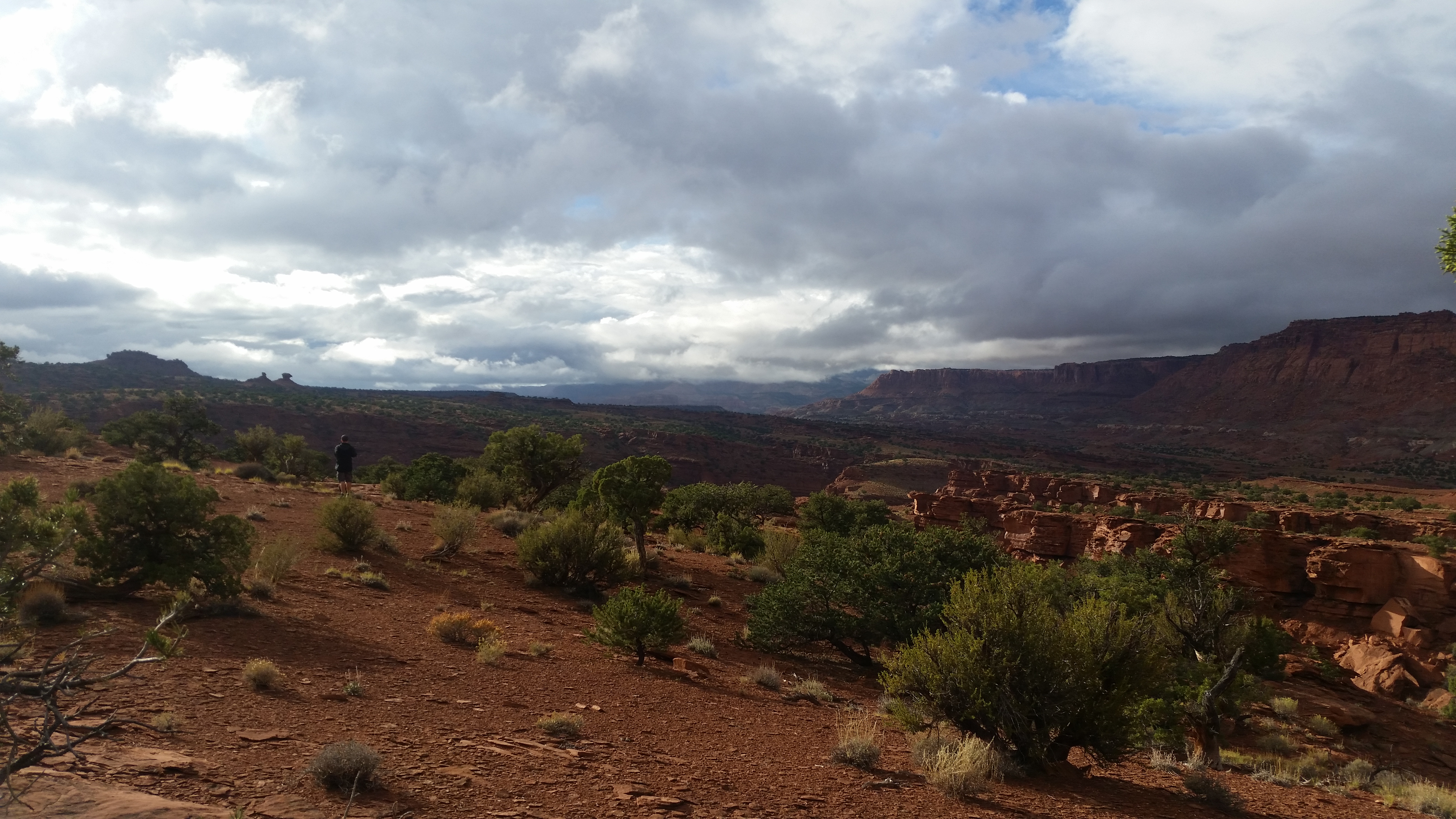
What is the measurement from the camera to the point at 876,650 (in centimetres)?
1694

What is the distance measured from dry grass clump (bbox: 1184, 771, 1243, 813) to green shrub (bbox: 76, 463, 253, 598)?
43.7 ft

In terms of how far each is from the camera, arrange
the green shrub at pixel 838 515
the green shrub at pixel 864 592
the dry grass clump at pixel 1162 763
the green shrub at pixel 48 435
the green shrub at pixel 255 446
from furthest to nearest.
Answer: the green shrub at pixel 255 446 → the green shrub at pixel 838 515 → the green shrub at pixel 48 435 → the green shrub at pixel 864 592 → the dry grass clump at pixel 1162 763

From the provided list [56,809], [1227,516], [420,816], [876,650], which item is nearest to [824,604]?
[876,650]

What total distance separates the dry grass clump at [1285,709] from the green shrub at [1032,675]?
15.1 metres

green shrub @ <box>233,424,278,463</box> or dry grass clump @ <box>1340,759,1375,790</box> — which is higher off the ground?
green shrub @ <box>233,424,278,463</box>

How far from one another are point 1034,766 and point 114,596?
42.5ft

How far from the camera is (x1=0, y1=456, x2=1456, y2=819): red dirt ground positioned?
5758 mm

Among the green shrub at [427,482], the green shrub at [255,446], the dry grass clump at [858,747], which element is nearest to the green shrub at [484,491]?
the green shrub at [427,482]

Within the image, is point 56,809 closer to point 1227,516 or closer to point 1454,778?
point 1454,778

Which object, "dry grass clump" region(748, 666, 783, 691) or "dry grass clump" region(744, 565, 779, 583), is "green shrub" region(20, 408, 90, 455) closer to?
"dry grass clump" region(744, 565, 779, 583)

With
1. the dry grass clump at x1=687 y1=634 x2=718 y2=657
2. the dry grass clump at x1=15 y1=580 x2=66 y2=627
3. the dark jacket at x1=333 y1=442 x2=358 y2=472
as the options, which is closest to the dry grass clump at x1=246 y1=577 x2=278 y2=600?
the dry grass clump at x1=15 y1=580 x2=66 y2=627

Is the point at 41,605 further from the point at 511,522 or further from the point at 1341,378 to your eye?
the point at 1341,378

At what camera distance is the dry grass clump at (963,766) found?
696 cm

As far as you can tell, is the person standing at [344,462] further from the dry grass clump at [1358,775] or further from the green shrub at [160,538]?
the dry grass clump at [1358,775]
